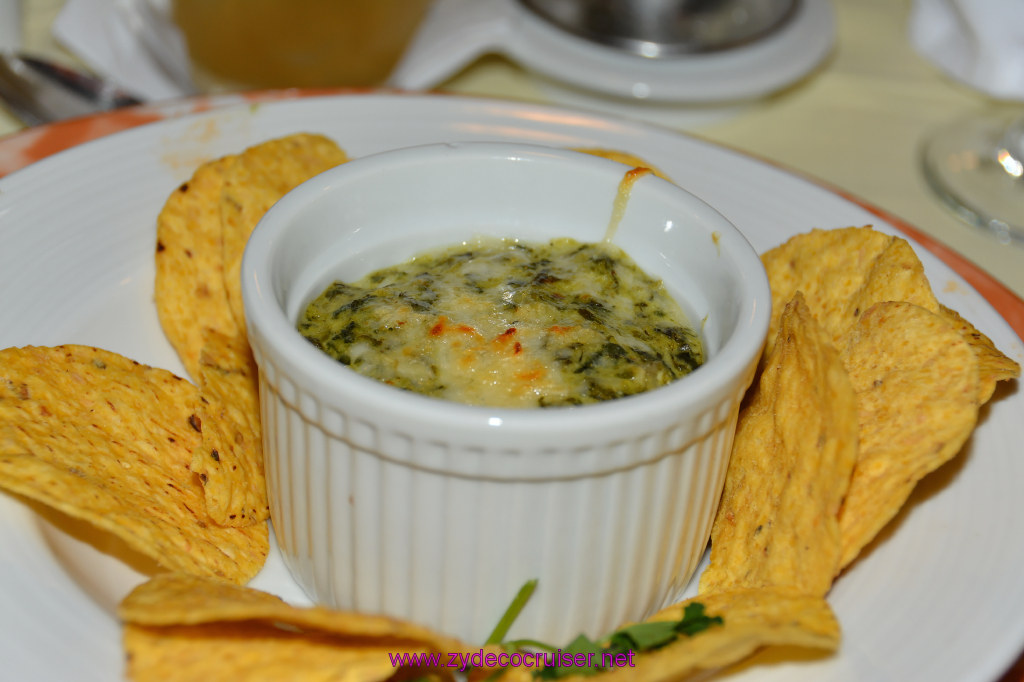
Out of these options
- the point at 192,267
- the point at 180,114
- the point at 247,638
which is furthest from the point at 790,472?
the point at 180,114

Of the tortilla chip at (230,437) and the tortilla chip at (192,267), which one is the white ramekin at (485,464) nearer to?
the tortilla chip at (230,437)

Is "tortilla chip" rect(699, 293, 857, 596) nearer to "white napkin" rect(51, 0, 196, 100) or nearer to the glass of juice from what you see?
the glass of juice

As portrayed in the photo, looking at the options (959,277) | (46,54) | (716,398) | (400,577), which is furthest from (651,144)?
(46,54)

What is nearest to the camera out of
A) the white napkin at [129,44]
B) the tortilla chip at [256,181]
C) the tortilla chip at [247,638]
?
the tortilla chip at [247,638]

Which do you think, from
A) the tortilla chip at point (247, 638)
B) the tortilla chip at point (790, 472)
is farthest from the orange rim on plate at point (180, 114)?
the tortilla chip at point (247, 638)

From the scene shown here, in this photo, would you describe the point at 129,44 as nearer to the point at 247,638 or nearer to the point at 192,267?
the point at 192,267

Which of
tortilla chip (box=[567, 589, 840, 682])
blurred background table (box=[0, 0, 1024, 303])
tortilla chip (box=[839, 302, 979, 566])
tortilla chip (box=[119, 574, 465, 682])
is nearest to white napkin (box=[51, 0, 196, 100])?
blurred background table (box=[0, 0, 1024, 303])

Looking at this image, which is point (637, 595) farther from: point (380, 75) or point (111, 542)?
point (380, 75)
